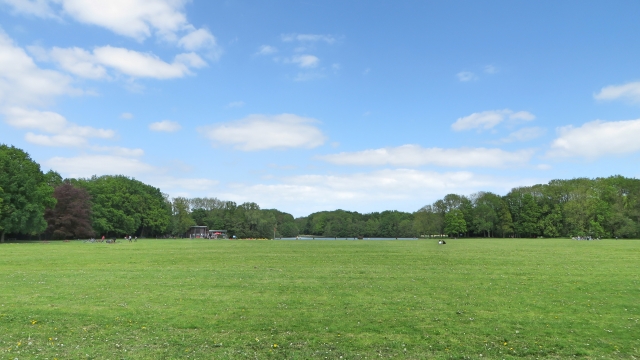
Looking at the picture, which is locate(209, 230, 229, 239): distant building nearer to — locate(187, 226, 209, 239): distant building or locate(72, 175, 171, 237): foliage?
locate(187, 226, 209, 239): distant building

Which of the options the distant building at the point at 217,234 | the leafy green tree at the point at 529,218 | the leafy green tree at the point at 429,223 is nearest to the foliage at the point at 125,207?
the distant building at the point at 217,234

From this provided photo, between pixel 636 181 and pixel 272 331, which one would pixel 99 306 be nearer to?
pixel 272 331

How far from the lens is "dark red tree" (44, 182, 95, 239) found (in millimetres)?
84375

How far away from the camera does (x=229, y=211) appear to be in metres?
165

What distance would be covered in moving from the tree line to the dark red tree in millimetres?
175

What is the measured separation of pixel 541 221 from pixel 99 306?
138 m

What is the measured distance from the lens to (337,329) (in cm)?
1122

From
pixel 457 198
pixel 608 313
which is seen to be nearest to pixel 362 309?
pixel 608 313

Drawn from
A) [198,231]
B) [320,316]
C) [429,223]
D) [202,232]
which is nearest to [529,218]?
[429,223]

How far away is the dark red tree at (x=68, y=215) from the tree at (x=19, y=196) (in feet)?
30.0

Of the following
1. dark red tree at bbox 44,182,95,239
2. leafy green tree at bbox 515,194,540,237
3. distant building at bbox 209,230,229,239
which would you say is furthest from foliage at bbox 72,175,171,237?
leafy green tree at bbox 515,194,540,237

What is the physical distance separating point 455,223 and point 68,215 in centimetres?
A: 10683

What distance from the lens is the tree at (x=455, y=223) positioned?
5423 inches

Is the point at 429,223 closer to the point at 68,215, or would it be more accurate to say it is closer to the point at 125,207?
the point at 125,207
